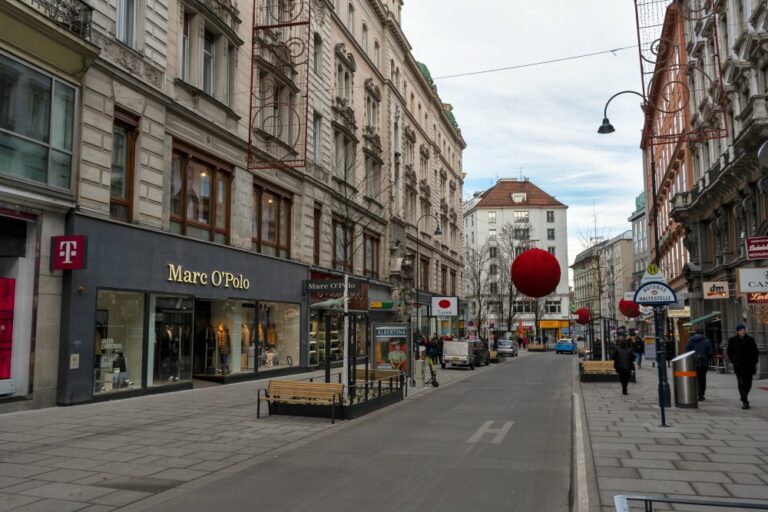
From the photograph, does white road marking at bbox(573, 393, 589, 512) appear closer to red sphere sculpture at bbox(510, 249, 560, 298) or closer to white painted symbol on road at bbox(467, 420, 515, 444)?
white painted symbol on road at bbox(467, 420, 515, 444)

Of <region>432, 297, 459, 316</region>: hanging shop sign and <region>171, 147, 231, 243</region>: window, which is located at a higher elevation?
<region>171, 147, 231, 243</region>: window

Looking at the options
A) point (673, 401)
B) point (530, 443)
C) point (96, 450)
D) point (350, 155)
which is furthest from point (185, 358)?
point (350, 155)

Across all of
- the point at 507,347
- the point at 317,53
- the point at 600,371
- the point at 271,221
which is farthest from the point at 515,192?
the point at 600,371

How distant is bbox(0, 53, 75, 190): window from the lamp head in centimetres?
1601

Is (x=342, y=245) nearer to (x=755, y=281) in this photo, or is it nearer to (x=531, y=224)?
(x=755, y=281)

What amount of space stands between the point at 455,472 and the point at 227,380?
49.4 feet

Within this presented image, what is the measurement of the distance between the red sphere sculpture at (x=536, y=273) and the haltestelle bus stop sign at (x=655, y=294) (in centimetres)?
286

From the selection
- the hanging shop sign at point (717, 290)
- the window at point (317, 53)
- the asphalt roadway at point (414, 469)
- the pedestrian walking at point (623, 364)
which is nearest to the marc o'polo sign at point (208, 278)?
the asphalt roadway at point (414, 469)

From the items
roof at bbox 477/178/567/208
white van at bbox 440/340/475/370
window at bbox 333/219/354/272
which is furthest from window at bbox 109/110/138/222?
roof at bbox 477/178/567/208

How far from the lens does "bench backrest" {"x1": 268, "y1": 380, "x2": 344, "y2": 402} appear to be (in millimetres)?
13734

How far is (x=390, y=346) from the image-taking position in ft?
67.3

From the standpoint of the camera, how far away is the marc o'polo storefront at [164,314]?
51.5ft

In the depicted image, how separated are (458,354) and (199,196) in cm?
1827

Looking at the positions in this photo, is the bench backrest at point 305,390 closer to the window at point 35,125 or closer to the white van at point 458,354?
the window at point 35,125
